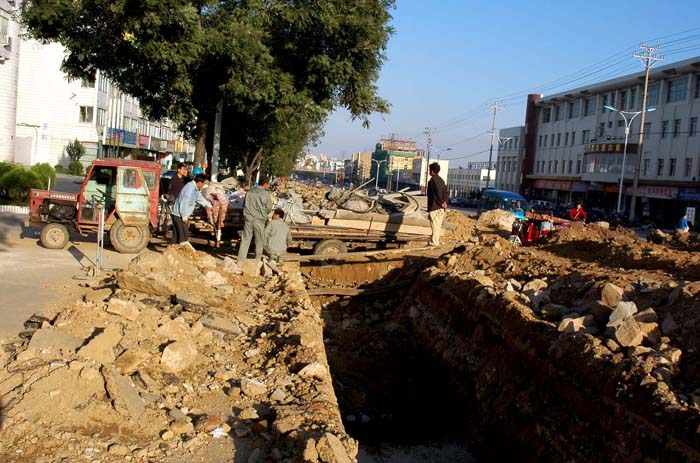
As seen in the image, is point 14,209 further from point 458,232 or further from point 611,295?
point 611,295

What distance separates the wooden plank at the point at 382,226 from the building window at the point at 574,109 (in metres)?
59.1

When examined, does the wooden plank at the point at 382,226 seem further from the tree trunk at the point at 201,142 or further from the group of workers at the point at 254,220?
the tree trunk at the point at 201,142

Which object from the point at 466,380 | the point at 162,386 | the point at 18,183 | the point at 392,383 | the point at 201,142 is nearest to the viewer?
the point at 162,386

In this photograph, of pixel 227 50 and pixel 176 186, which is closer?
pixel 176 186

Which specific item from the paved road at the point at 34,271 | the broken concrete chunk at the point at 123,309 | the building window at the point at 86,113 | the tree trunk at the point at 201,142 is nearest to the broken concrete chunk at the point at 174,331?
the broken concrete chunk at the point at 123,309

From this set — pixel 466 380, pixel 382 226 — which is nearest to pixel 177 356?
pixel 466 380

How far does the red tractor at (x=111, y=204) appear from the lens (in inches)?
502

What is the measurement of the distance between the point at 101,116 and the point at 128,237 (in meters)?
45.6

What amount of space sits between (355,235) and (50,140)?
142ft

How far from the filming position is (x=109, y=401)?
5.05 metres

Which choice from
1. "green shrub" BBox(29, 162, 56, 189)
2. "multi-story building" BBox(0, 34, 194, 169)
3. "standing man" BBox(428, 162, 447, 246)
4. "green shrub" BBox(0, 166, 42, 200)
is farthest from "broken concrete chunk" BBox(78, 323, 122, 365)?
"multi-story building" BBox(0, 34, 194, 169)

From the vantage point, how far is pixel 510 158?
85.9m

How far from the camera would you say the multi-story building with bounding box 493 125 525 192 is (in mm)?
82312

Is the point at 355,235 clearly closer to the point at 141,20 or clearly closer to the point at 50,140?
the point at 141,20
